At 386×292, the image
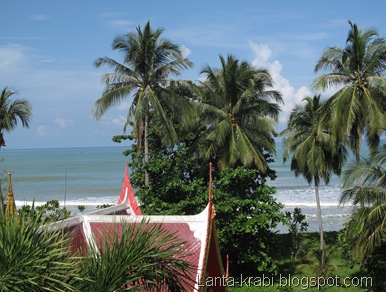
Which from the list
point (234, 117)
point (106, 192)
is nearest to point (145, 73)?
point (234, 117)

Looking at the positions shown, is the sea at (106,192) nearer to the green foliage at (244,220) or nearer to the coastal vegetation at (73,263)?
the green foliage at (244,220)

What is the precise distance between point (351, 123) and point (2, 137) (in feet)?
38.6

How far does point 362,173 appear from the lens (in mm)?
11688

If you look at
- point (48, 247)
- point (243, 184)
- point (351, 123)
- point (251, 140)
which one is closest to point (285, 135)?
point (251, 140)

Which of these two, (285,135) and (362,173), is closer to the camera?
(362,173)

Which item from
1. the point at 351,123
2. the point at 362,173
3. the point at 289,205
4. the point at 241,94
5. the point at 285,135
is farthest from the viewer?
the point at 289,205

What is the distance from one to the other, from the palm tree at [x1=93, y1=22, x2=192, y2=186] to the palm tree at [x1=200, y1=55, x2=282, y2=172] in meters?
1.78

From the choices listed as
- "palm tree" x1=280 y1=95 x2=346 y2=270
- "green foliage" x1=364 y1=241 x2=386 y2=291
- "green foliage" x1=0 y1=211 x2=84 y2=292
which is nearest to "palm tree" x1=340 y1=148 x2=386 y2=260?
"green foliage" x1=364 y1=241 x2=386 y2=291

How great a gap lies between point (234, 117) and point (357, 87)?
5141 millimetres

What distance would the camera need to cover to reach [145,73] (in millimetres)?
20141

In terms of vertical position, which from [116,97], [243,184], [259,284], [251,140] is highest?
[116,97]

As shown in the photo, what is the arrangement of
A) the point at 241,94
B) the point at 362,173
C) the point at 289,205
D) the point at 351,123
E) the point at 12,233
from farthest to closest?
the point at 289,205 → the point at 241,94 → the point at 351,123 → the point at 362,173 → the point at 12,233

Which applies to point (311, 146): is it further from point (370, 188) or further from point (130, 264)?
point (130, 264)

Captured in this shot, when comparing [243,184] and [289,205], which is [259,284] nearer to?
[243,184]
